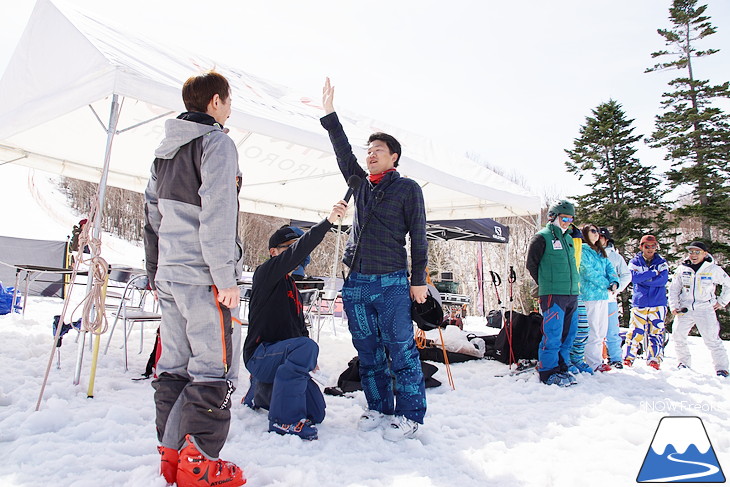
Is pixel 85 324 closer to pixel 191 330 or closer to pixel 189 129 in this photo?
pixel 191 330

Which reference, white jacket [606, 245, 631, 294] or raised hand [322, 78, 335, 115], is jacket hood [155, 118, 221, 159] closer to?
raised hand [322, 78, 335, 115]

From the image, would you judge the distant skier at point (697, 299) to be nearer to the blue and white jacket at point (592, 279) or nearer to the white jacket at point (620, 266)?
the white jacket at point (620, 266)

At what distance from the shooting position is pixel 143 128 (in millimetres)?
4961

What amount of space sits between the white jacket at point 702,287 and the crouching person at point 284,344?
5.06 meters

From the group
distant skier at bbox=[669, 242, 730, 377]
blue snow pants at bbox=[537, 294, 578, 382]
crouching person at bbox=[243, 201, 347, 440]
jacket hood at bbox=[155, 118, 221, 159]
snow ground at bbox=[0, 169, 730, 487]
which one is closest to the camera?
jacket hood at bbox=[155, 118, 221, 159]

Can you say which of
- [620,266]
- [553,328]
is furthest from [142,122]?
[620,266]

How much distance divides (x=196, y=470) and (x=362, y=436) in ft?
3.44

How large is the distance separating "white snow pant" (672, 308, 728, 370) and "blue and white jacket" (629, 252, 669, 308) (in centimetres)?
30

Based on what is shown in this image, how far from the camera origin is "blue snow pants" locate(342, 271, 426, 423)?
8.02 feet

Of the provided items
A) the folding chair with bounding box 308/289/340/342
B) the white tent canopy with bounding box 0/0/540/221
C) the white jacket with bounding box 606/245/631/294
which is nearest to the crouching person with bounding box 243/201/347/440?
the white tent canopy with bounding box 0/0/540/221

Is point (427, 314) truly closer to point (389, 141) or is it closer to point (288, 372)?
point (288, 372)

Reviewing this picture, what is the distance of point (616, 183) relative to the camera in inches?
655

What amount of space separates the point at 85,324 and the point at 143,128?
119 inches

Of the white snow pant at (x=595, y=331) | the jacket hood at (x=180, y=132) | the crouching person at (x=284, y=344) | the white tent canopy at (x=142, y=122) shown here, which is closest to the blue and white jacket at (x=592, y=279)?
the white snow pant at (x=595, y=331)
